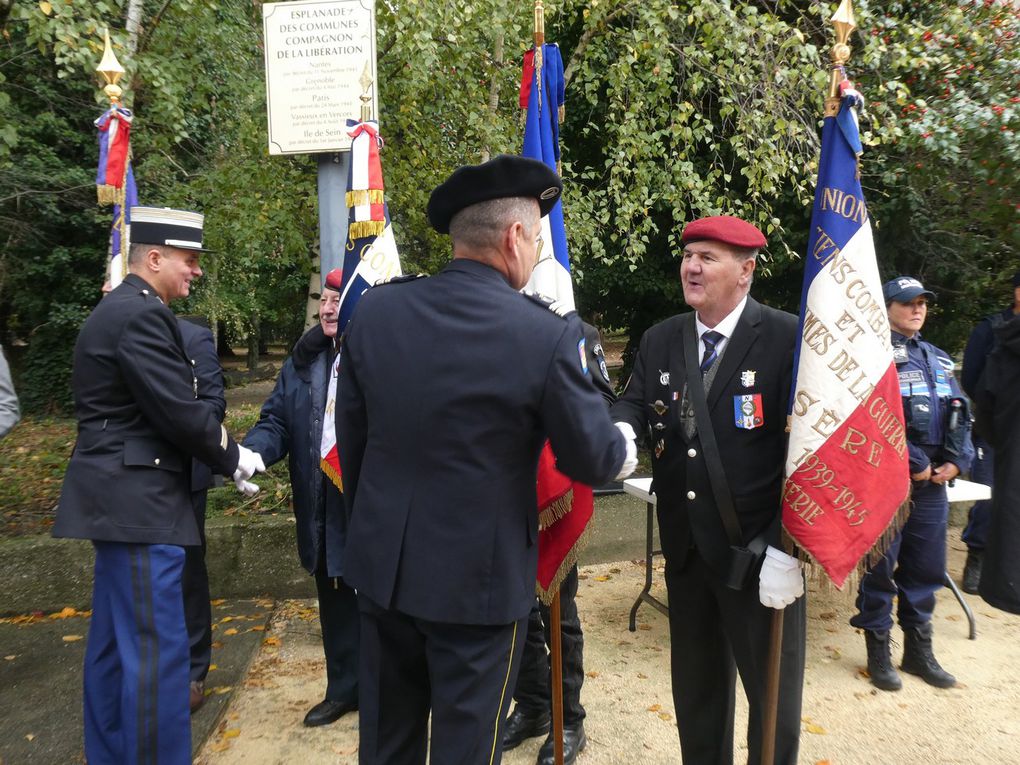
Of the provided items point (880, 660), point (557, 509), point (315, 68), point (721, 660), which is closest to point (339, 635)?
point (557, 509)

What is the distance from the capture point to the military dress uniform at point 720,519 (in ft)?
8.80

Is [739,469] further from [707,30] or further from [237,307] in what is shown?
[237,307]

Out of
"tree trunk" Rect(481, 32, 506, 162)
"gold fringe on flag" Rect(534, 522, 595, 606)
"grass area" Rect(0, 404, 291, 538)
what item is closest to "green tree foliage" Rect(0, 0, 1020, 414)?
"tree trunk" Rect(481, 32, 506, 162)

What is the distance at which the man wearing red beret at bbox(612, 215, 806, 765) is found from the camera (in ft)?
8.75

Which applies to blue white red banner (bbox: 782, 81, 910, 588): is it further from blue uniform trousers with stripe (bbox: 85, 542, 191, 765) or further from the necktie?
blue uniform trousers with stripe (bbox: 85, 542, 191, 765)

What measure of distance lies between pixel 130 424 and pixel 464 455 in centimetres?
165

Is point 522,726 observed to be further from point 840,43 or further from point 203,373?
point 840,43

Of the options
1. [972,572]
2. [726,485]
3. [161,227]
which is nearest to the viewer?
[726,485]

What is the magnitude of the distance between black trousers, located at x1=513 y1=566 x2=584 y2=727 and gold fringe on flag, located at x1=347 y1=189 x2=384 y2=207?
1973mm

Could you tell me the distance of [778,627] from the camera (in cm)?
252

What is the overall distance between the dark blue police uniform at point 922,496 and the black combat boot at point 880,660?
0.07m

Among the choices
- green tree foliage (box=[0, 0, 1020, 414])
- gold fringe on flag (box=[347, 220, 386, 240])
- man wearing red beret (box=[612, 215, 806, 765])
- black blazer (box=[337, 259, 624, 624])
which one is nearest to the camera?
black blazer (box=[337, 259, 624, 624])

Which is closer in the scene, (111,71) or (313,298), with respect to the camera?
(111,71)

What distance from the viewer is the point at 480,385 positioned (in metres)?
1.98
